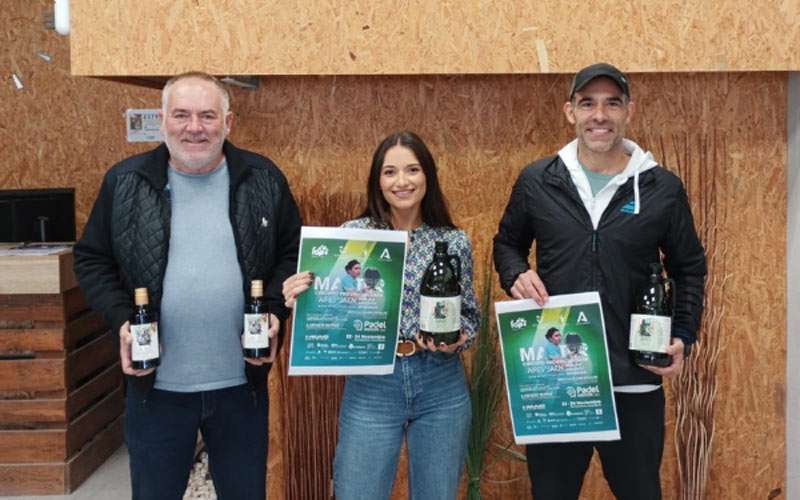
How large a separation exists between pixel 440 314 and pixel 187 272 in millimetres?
661

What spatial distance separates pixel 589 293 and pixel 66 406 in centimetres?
279

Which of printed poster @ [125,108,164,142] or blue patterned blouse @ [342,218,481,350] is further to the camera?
printed poster @ [125,108,164,142]

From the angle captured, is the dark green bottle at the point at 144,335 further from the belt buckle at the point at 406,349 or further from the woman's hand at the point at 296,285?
the belt buckle at the point at 406,349

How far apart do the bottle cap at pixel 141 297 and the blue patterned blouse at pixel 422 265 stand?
0.56 metres

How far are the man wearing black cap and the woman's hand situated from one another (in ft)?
1.77

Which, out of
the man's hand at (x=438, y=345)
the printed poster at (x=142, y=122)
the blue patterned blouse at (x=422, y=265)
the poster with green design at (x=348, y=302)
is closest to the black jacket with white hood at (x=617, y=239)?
the blue patterned blouse at (x=422, y=265)

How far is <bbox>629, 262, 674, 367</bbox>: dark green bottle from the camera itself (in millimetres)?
1942

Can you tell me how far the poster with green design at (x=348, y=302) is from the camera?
2.00 m

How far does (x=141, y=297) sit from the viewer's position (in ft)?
6.31

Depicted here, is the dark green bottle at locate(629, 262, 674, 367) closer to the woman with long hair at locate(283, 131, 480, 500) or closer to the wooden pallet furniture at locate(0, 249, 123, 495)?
the woman with long hair at locate(283, 131, 480, 500)

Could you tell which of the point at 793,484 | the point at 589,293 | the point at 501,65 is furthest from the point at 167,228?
the point at 793,484

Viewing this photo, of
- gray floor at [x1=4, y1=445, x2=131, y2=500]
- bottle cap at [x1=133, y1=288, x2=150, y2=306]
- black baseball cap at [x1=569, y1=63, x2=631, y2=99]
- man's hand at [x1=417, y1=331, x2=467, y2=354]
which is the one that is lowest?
gray floor at [x1=4, y1=445, x2=131, y2=500]

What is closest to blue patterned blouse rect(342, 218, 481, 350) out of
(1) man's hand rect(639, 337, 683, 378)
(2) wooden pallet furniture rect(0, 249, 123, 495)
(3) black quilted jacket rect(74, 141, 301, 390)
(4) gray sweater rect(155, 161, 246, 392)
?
(3) black quilted jacket rect(74, 141, 301, 390)

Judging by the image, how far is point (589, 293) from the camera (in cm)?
197
